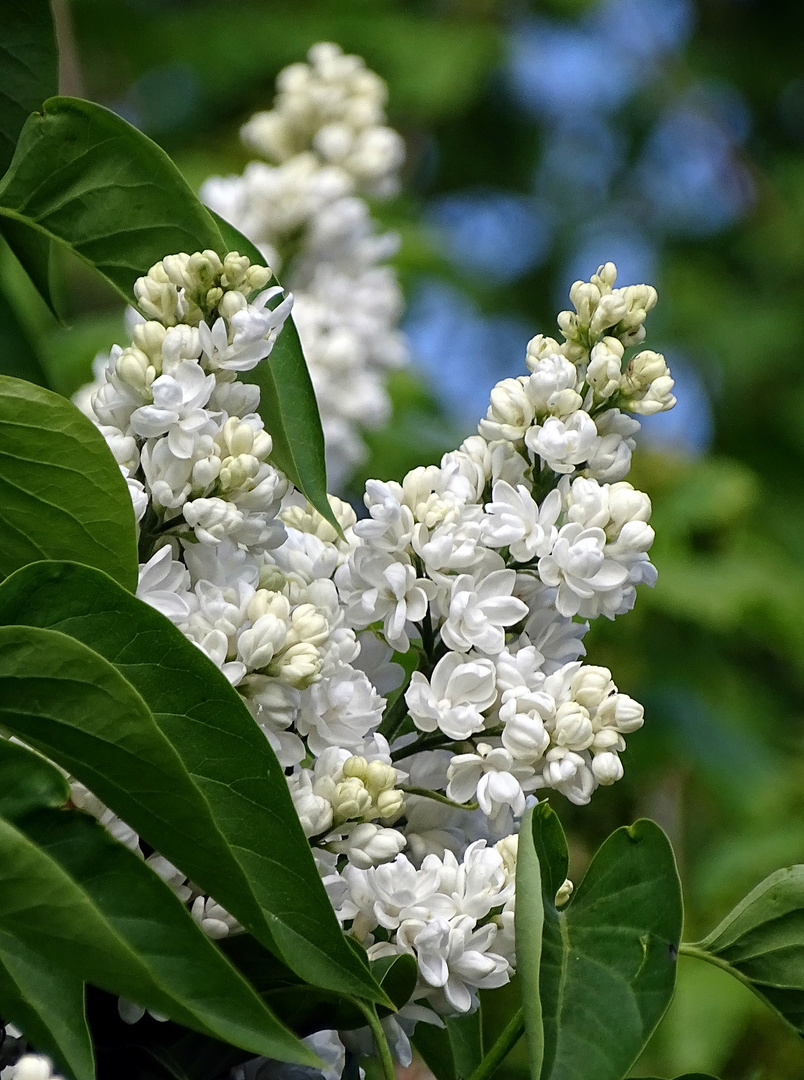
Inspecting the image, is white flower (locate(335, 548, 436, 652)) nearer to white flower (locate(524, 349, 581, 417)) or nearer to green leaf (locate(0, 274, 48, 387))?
white flower (locate(524, 349, 581, 417))

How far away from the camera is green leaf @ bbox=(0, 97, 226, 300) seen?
1.40ft

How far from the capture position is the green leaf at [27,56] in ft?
1.69

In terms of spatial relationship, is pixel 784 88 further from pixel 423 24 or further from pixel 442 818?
pixel 442 818

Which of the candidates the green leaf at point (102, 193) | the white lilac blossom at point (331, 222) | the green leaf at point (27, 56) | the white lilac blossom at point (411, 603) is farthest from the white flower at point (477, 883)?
the white lilac blossom at point (331, 222)

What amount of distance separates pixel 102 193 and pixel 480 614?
0.19m

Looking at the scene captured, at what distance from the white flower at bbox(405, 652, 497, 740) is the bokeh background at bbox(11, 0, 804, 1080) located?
0.15 metres

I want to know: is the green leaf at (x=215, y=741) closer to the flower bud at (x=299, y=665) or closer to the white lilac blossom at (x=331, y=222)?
the flower bud at (x=299, y=665)

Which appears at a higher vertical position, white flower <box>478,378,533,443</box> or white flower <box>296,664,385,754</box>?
white flower <box>478,378,533,443</box>

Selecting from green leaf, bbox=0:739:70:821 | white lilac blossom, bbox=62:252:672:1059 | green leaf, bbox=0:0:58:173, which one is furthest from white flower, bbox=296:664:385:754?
green leaf, bbox=0:0:58:173

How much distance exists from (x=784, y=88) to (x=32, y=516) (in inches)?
136

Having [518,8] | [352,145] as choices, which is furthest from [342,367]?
[518,8]

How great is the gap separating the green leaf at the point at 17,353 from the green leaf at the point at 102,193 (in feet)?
0.58

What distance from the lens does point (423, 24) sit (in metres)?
2.65

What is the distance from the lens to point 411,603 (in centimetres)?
42
